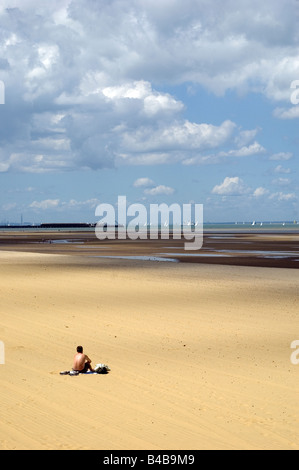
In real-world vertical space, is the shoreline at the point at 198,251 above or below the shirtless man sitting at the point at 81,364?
above

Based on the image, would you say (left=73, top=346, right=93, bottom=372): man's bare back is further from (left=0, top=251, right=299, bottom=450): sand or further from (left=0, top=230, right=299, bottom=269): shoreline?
(left=0, top=230, right=299, bottom=269): shoreline

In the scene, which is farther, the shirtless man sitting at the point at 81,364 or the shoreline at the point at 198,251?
the shoreline at the point at 198,251

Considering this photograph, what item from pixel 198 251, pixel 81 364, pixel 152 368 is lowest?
pixel 152 368

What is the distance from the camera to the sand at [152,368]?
31.8ft

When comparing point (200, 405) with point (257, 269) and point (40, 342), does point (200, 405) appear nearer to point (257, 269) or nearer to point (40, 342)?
point (40, 342)

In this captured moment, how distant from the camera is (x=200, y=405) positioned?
11.0m

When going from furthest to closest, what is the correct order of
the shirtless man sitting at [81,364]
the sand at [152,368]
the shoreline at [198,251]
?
the shoreline at [198,251] < the shirtless man sitting at [81,364] < the sand at [152,368]

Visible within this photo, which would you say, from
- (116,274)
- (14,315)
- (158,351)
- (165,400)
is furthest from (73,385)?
(116,274)

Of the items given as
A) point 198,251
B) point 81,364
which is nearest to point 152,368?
point 81,364

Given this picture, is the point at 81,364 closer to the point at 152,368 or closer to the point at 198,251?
the point at 152,368

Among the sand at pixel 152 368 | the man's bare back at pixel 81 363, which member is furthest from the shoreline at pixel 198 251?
the man's bare back at pixel 81 363

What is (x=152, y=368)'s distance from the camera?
13758mm

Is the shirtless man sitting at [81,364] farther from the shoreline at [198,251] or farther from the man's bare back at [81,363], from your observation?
the shoreline at [198,251]

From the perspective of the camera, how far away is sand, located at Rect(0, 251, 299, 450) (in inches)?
381
